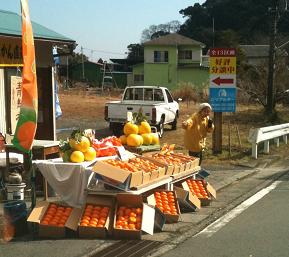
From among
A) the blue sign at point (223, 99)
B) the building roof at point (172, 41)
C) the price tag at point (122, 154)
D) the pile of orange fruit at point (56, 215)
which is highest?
the building roof at point (172, 41)

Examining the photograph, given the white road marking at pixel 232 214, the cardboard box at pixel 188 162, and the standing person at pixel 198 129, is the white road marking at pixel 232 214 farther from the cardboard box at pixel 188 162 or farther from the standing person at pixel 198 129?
the standing person at pixel 198 129

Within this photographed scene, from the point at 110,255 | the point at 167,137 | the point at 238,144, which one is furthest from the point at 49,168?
the point at 167,137

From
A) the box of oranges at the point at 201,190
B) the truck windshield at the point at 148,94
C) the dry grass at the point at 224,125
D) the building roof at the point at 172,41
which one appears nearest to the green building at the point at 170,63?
the building roof at the point at 172,41

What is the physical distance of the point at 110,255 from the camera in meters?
6.07

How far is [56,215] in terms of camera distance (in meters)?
6.98

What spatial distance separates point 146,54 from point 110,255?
6247cm

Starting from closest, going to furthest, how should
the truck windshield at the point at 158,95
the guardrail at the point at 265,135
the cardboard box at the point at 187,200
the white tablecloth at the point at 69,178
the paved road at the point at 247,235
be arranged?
the paved road at the point at 247,235 → the white tablecloth at the point at 69,178 → the cardboard box at the point at 187,200 → the guardrail at the point at 265,135 → the truck windshield at the point at 158,95

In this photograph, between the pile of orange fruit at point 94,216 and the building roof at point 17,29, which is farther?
the building roof at point 17,29

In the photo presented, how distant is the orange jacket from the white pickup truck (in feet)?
27.6

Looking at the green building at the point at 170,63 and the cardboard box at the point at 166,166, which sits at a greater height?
the green building at the point at 170,63

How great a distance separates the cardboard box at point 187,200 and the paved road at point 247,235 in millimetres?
546

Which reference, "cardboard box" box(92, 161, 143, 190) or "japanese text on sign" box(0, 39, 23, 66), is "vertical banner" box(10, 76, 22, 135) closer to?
"japanese text on sign" box(0, 39, 23, 66)

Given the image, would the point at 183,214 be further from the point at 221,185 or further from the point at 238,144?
the point at 238,144

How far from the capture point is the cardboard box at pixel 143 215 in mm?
6699
